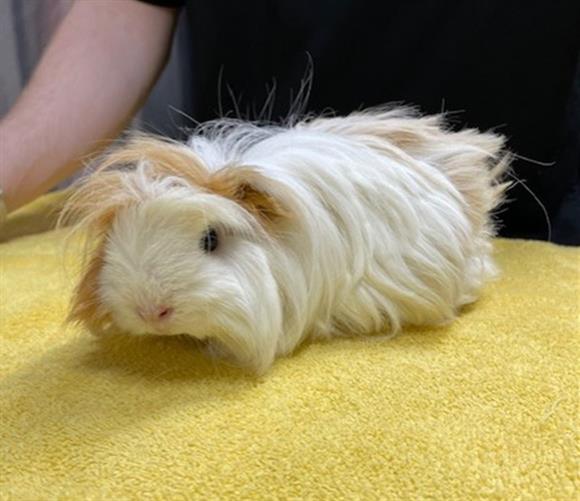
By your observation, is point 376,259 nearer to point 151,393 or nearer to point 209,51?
point 151,393

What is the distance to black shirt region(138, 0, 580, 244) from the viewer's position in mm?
1481

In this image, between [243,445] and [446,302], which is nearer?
[243,445]

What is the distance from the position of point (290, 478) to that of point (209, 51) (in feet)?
4.49

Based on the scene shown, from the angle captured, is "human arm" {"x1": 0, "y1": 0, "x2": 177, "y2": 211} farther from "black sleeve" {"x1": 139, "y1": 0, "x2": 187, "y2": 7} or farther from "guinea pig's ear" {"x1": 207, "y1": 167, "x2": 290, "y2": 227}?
"guinea pig's ear" {"x1": 207, "y1": 167, "x2": 290, "y2": 227}

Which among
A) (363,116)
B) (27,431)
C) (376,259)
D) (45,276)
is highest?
(363,116)

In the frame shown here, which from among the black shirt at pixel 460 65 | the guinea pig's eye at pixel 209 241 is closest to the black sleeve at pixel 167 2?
the black shirt at pixel 460 65

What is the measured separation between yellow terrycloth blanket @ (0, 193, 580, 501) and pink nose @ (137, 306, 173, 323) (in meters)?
0.09

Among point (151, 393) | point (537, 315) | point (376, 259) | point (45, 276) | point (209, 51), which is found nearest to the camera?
point (151, 393)

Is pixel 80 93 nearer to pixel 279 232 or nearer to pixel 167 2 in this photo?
pixel 167 2

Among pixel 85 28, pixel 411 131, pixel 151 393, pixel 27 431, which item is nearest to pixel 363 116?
pixel 411 131

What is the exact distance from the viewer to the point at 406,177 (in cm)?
95

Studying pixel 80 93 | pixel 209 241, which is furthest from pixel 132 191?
pixel 80 93

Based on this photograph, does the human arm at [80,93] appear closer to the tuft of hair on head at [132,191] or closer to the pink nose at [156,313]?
the tuft of hair on head at [132,191]

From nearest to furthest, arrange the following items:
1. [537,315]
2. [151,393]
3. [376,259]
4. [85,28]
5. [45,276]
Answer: [151,393] < [376,259] < [537,315] < [45,276] < [85,28]
